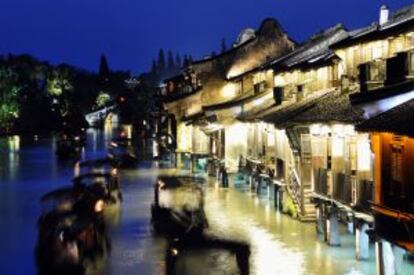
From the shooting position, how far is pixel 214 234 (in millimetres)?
28531

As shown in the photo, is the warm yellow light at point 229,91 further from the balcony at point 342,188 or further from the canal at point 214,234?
the balcony at point 342,188

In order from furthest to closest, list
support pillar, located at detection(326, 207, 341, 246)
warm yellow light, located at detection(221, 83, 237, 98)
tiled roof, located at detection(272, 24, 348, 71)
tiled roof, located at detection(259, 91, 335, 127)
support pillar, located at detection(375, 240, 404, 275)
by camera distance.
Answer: warm yellow light, located at detection(221, 83, 237, 98) < tiled roof, located at detection(272, 24, 348, 71) < tiled roof, located at detection(259, 91, 335, 127) < support pillar, located at detection(326, 207, 341, 246) < support pillar, located at detection(375, 240, 404, 275)

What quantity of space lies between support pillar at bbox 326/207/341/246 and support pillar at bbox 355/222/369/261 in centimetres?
210

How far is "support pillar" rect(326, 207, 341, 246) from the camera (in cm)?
2616

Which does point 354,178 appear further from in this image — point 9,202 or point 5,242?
point 9,202

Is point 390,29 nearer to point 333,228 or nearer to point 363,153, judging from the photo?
point 363,153

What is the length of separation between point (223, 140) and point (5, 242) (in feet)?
84.3

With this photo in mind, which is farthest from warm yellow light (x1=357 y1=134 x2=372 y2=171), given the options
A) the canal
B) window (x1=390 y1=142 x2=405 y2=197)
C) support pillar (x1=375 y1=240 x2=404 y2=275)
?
window (x1=390 y1=142 x2=405 y2=197)

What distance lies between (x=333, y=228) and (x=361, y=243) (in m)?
2.56

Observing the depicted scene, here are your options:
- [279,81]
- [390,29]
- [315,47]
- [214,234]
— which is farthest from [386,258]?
[315,47]

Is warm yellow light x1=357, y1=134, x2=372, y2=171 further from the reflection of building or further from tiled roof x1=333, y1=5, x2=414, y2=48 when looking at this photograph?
tiled roof x1=333, y1=5, x2=414, y2=48

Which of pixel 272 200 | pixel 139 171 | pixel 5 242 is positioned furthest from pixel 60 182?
pixel 5 242

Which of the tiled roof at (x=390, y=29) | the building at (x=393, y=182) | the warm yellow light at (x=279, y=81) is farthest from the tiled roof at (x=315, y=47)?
the building at (x=393, y=182)

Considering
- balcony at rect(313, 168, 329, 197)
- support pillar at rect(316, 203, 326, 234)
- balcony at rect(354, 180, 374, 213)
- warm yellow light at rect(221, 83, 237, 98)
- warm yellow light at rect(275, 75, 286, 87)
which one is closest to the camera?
balcony at rect(354, 180, 374, 213)
